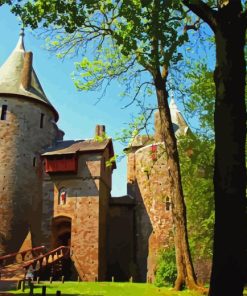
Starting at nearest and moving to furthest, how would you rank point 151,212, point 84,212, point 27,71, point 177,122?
point 84,212
point 151,212
point 27,71
point 177,122

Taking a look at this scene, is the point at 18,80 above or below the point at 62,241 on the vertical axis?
above

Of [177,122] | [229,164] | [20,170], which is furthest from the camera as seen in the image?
[177,122]

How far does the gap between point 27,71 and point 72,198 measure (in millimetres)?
12104

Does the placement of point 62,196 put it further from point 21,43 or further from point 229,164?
point 229,164

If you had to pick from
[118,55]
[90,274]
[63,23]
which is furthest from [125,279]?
[63,23]

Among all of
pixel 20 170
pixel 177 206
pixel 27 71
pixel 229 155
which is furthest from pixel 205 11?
pixel 27 71

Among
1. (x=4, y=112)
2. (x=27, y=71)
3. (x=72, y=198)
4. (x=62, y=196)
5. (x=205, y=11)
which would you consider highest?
(x=27, y=71)

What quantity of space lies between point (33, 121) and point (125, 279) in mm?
15204

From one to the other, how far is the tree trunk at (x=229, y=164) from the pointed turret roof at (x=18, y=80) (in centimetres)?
2732

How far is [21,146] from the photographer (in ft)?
102

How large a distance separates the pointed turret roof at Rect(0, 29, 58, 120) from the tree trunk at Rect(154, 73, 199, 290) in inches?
774

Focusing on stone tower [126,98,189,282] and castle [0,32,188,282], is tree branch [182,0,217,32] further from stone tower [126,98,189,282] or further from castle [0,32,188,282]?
castle [0,32,188,282]

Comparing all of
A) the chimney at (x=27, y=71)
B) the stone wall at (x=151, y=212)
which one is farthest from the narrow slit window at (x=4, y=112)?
the stone wall at (x=151, y=212)

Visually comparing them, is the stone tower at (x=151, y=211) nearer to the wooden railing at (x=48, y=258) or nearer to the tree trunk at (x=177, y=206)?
the wooden railing at (x=48, y=258)
